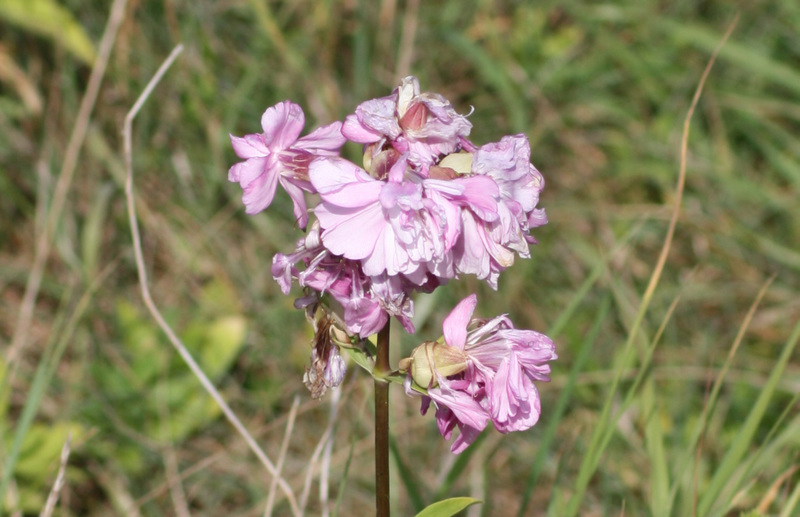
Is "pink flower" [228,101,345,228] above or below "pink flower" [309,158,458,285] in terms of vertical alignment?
above

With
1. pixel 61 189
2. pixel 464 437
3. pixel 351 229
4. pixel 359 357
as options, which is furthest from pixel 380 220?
pixel 61 189

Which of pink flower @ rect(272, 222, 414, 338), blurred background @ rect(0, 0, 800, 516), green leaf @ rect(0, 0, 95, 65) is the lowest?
blurred background @ rect(0, 0, 800, 516)

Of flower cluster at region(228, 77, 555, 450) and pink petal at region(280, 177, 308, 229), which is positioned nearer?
flower cluster at region(228, 77, 555, 450)

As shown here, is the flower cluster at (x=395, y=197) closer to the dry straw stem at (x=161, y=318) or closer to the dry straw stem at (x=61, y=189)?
the dry straw stem at (x=161, y=318)

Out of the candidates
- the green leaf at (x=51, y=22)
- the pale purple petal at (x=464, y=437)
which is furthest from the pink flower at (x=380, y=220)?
the green leaf at (x=51, y=22)

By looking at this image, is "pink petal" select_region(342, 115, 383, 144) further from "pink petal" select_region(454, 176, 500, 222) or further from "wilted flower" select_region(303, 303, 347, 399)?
"wilted flower" select_region(303, 303, 347, 399)

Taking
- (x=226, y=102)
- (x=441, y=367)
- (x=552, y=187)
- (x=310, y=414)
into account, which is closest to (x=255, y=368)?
(x=310, y=414)

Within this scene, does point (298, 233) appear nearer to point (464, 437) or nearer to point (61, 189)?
point (61, 189)

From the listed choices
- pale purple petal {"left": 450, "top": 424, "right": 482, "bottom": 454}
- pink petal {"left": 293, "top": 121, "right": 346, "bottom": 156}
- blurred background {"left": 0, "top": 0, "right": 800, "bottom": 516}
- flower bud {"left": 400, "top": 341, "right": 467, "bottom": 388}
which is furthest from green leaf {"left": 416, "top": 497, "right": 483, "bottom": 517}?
blurred background {"left": 0, "top": 0, "right": 800, "bottom": 516}
